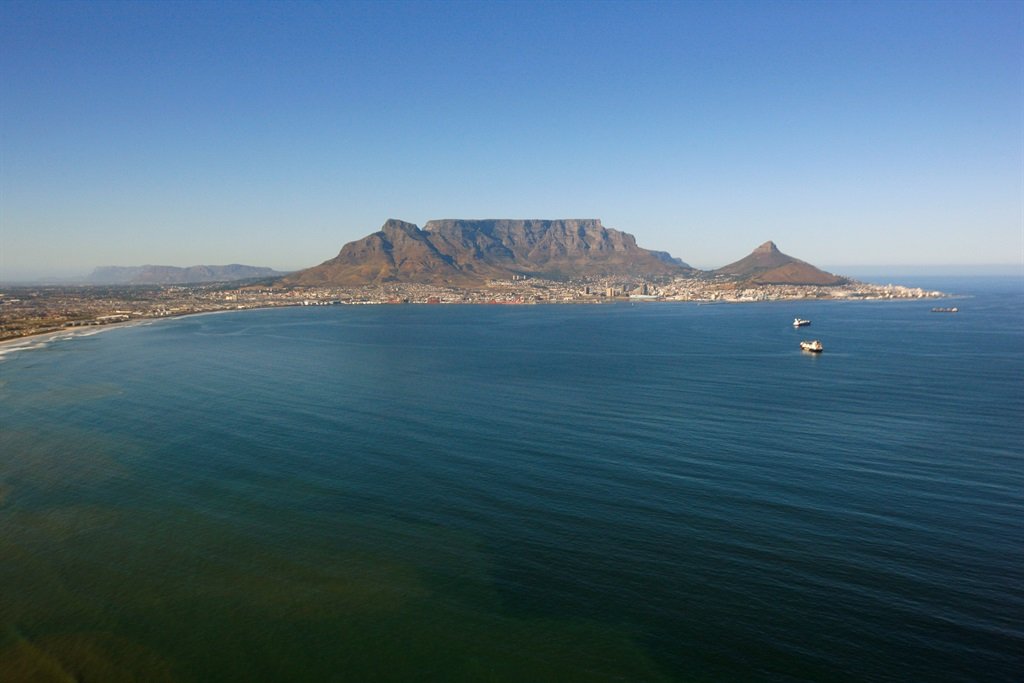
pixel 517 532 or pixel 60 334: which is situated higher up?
pixel 60 334

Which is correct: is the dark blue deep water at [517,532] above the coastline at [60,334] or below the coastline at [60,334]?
below

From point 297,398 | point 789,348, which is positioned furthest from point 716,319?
point 297,398

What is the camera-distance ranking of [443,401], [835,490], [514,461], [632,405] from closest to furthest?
[835,490]
[514,461]
[632,405]
[443,401]

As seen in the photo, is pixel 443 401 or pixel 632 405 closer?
pixel 632 405

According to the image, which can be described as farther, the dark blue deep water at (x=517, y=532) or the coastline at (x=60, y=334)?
the coastline at (x=60, y=334)

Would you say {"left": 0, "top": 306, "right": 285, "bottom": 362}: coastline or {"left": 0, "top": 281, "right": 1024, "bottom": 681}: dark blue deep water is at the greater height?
{"left": 0, "top": 306, "right": 285, "bottom": 362}: coastline

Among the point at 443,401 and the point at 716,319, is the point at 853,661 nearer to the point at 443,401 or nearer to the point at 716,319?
the point at 443,401

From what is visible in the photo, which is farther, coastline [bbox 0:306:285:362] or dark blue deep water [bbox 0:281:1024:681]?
coastline [bbox 0:306:285:362]

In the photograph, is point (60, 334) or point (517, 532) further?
point (60, 334)
